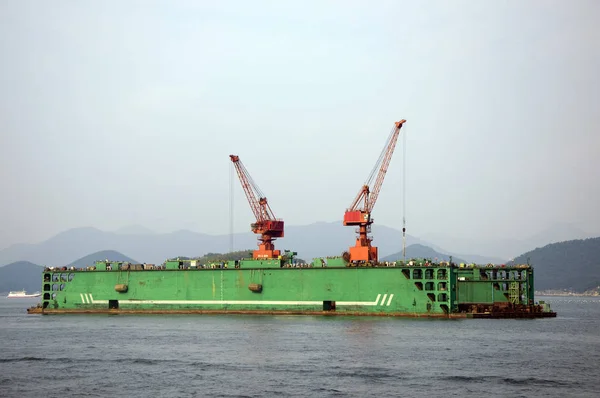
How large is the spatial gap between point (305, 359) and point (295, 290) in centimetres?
4558

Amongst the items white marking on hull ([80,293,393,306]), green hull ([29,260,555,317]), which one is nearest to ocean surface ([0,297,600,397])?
green hull ([29,260,555,317])

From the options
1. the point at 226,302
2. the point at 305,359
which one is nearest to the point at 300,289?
the point at 226,302

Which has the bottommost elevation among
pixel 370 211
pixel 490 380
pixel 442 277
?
pixel 490 380

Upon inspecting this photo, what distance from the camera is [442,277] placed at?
103 metres

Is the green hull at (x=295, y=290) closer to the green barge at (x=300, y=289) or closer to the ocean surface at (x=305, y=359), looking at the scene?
the green barge at (x=300, y=289)

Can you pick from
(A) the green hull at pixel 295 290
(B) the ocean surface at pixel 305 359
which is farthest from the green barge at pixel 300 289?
(B) the ocean surface at pixel 305 359

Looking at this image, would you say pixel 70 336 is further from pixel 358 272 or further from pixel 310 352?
pixel 358 272

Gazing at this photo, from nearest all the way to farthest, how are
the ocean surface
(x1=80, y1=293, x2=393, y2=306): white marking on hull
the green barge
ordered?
the ocean surface
the green barge
(x1=80, y1=293, x2=393, y2=306): white marking on hull

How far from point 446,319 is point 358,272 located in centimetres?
1413

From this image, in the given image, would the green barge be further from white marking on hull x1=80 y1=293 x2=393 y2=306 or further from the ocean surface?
the ocean surface

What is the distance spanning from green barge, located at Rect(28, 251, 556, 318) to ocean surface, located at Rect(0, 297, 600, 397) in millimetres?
6247

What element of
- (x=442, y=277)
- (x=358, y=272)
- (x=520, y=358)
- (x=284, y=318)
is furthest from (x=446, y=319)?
(x=520, y=358)

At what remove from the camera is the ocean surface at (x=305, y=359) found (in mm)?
53281

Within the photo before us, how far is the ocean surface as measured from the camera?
53281mm
